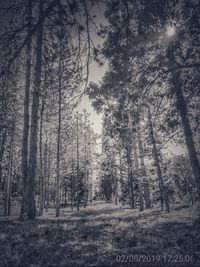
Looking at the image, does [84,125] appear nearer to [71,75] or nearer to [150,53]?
[150,53]

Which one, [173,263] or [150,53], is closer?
[173,263]

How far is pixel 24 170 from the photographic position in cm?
1153

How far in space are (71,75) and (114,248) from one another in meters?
4.03

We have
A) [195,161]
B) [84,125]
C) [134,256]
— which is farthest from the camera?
[84,125]

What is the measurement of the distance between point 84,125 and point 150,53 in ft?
83.8

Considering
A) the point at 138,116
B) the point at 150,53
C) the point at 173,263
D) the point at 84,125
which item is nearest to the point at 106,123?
the point at 138,116

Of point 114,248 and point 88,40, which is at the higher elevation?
point 88,40

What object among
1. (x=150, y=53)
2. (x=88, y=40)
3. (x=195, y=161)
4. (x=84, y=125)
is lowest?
(x=195, y=161)

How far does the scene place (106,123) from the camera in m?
9.41

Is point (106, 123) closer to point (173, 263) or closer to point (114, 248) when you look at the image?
point (114, 248)

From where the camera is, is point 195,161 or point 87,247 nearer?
point 87,247

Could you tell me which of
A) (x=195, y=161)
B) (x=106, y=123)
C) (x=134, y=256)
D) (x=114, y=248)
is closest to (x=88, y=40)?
(x=134, y=256)

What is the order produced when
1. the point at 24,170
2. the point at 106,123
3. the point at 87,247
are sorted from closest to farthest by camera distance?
the point at 87,247 < the point at 106,123 < the point at 24,170

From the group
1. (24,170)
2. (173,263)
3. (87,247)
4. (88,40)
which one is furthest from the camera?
(24,170)
